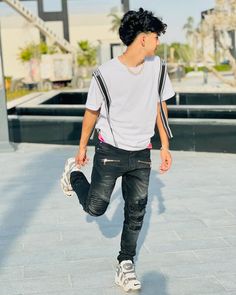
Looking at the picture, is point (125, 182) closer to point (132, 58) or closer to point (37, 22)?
point (132, 58)

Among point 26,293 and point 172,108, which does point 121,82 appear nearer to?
point 26,293

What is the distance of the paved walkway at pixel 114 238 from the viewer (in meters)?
4.02

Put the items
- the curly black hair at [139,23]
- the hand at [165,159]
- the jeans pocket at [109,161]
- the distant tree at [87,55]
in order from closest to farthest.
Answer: the curly black hair at [139,23], the jeans pocket at [109,161], the hand at [165,159], the distant tree at [87,55]

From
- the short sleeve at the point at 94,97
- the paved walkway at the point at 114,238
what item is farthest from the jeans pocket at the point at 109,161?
the paved walkway at the point at 114,238

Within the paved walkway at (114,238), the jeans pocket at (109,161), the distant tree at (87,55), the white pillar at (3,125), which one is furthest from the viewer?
the distant tree at (87,55)

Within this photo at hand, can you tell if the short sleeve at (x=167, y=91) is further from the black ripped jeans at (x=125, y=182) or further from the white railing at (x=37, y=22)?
the white railing at (x=37, y=22)

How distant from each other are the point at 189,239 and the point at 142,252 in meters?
0.52

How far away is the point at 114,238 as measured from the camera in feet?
16.7

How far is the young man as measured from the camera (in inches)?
141

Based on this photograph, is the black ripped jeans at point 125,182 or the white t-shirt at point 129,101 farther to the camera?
the black ripped jeans at point 125,182

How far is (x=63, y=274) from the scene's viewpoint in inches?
167

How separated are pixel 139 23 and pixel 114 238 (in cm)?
218

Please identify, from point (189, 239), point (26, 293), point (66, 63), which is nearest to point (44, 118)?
point (189, 239)

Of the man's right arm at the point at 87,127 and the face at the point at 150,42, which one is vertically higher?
the face at the point at 150,42
